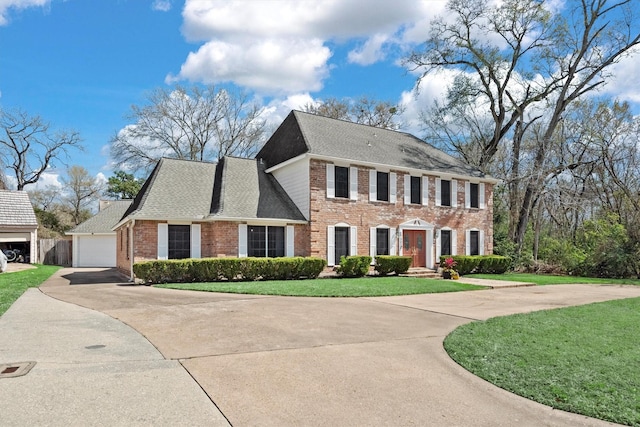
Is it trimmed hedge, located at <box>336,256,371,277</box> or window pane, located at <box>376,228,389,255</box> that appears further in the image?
window pane, located at <box>376,228,389,255</box>

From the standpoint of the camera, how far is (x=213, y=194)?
18.8 metres

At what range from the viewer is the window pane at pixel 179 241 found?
16547 millimetres

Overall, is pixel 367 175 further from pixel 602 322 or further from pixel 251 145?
pixel 251 145

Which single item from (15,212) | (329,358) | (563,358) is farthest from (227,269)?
(15,212)

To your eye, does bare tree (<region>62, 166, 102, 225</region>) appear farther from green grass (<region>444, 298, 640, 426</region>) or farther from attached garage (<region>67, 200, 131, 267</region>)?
green grass (<region>444, 298, 640, 426</region>)

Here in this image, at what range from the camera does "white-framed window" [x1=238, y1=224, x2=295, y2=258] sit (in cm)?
1716

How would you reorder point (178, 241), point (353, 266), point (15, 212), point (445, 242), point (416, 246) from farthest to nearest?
point (15, 212) → point (445, 242) → point (416, 246) → point (353, 266) → point (178, 241)

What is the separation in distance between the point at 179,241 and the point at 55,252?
769 inches

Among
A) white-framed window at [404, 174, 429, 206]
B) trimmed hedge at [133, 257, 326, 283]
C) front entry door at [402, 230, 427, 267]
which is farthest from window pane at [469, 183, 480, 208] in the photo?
trimmed hedge at [133, 257, 326, 283]

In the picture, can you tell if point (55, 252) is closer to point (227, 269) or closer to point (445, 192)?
point (227, 269)

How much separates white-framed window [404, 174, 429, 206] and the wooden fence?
80.3 feet

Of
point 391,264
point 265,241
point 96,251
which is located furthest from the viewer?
point 96,251

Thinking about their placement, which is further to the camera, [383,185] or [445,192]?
[445,192]

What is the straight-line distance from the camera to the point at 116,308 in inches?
376
